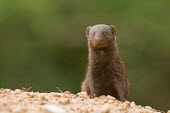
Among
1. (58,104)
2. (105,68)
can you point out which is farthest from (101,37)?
(58,104)

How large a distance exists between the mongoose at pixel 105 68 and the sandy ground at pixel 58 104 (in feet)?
1.64

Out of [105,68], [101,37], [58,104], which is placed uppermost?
[101,37]

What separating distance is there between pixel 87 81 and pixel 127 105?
1.19 metres

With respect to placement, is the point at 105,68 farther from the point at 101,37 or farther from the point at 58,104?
the point at 58,104

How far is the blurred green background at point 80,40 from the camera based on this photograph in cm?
1387

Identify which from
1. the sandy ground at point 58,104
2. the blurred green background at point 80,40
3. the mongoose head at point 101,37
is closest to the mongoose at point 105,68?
the mongoose head at point 101,37

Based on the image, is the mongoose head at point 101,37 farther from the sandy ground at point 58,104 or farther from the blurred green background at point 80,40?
the blurred green background at point 80,40

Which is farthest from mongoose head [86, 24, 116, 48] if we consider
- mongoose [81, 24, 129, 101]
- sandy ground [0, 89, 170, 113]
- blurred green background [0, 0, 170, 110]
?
blurred green background [0, 0, 170, 110]

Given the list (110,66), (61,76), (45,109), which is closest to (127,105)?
(110,66)

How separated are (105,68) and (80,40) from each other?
5.93 meters

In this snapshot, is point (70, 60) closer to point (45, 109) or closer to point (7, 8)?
point (7, 8)

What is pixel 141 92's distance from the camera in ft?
46.1

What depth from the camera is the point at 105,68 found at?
26.7ft

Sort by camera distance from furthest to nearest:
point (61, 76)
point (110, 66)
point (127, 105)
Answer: point (61, 76)
point (110, 66)
point (127, 105)
